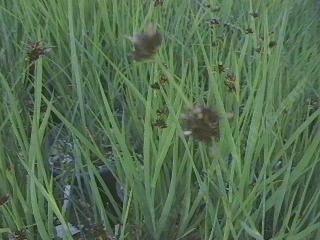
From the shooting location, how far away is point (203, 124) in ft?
2.01

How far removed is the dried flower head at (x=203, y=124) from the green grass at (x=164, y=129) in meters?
0.06

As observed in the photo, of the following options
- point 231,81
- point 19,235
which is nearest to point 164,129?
point 231,81

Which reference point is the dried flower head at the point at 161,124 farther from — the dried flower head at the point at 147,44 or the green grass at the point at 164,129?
the dried flower head at the point at 147,44

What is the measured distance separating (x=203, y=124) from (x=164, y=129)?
0.35m

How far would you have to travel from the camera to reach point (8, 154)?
104cm

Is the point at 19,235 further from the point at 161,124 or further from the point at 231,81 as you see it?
the point at 231,81

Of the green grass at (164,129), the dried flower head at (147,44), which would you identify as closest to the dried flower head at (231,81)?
the green grass at (164,129)

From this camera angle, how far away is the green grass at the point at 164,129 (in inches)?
35.1

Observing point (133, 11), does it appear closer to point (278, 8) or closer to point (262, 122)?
point (278, 8)

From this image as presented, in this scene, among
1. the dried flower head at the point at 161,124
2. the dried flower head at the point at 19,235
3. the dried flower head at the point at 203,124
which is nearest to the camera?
the dried flower head at the point at 203,124

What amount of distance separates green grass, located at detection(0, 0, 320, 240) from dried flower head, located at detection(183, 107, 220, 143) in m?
0.06

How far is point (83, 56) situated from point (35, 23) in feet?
0.69

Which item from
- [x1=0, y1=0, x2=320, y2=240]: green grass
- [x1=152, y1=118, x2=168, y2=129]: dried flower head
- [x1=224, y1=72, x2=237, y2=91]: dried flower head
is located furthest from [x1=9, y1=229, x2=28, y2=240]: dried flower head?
[x1=224, y1=72, x2=237, y2=91]: dried flower head

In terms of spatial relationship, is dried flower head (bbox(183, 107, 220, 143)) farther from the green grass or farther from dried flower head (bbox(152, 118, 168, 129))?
dried flower head (bbox(152, 118, 168, 129))
